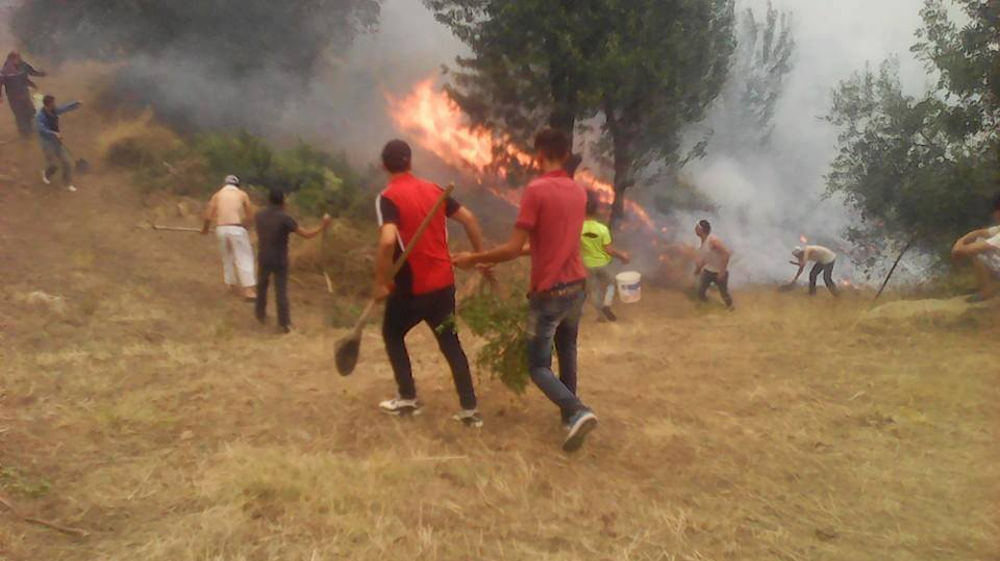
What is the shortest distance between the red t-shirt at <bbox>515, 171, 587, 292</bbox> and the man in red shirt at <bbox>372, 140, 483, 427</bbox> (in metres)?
0.51

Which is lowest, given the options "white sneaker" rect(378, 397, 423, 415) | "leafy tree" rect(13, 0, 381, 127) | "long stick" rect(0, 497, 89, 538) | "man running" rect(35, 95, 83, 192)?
"long stick" rect(0, 497, 89, 538)

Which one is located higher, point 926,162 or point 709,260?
point 926,162

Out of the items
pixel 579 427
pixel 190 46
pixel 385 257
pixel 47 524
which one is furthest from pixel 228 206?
pixel 190 46

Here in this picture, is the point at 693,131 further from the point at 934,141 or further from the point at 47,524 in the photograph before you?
the point at 47,524

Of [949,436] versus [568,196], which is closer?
[568,196]

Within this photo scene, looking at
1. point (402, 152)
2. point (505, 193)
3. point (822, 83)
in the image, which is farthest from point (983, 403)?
point (822, 83)

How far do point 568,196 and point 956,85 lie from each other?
12.6 m

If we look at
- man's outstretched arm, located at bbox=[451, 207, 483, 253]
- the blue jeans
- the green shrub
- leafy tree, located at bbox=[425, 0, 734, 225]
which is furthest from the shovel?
leafy tree, located at bbox=[425, 0, 734, 225]

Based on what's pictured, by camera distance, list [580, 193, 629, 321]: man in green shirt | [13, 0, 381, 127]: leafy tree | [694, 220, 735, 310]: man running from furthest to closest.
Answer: [13, 0, 381, 127]: leafy tree < [694, 220, 735, 310]: man running < [580, 193, 629, 321]: man in green shirt

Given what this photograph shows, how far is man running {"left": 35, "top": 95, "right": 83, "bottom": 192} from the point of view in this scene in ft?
39.3

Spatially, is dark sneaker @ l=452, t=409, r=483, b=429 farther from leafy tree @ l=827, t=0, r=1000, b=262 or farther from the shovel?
leafy tree @ l=827, t=0, r=1000, b=262

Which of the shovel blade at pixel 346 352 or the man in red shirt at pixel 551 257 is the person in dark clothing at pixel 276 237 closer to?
the shovel blade at pixel 346 352

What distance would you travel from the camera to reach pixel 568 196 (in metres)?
4.71

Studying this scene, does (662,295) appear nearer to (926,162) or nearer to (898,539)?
(926,162)
